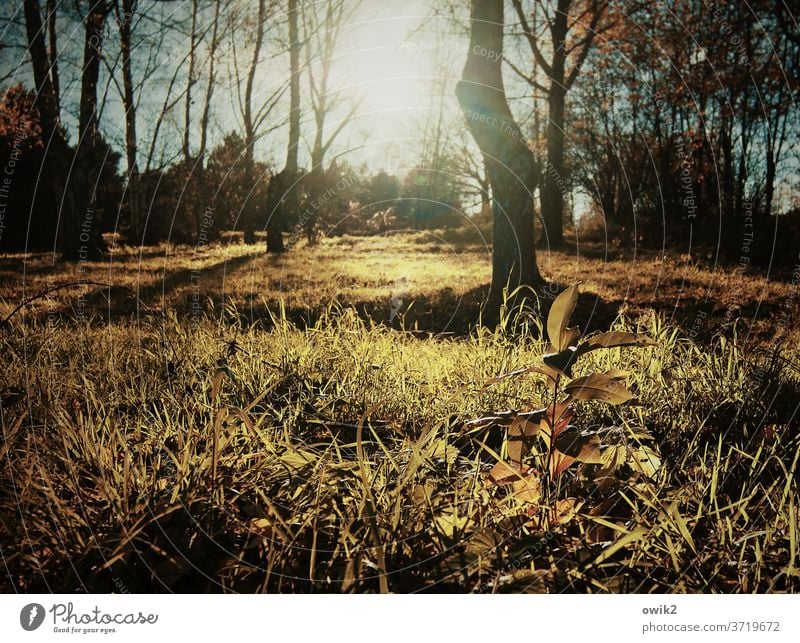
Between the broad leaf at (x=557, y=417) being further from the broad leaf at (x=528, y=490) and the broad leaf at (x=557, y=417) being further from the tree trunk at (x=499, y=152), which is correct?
the tree trunk at (x=499, y=152)

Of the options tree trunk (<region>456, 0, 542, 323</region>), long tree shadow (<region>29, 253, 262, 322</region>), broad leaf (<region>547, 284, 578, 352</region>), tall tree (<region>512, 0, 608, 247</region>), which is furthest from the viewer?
tall tree (<region>512, 0, 608, 247</region>)

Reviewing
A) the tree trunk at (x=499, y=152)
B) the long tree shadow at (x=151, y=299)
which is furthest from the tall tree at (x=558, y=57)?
the long tree shadow at (x=151, y=299)

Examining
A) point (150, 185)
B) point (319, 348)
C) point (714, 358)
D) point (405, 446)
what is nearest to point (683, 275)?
point (714, 358)

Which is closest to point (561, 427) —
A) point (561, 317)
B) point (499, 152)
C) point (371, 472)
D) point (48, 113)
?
point (561, 317)

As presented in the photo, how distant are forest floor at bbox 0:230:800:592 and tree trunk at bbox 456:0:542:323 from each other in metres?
1.76

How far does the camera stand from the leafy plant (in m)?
1.49

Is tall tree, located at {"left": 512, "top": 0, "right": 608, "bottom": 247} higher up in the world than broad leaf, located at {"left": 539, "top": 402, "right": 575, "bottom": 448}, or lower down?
higher up

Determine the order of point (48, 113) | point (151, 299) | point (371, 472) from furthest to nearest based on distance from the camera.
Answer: point (48, 113) → point (151, 299) → point (371, 472)

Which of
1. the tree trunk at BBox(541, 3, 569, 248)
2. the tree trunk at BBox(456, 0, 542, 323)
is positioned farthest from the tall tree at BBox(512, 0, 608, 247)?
the tree trunk at BBox(456, 0, 542, 323)

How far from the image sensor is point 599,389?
1533 millimetres

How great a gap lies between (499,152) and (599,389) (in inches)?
146

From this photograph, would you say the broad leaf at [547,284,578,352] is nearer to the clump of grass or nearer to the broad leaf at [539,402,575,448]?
the broad leaf at [539,402,575,448]
